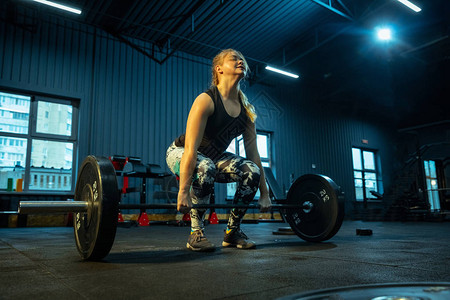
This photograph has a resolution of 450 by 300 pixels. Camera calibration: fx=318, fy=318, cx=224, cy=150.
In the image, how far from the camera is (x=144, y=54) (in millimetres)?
6000

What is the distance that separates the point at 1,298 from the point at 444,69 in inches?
369

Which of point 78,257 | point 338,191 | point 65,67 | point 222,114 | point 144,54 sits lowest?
point 78,257

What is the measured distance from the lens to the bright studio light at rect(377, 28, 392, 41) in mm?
5973

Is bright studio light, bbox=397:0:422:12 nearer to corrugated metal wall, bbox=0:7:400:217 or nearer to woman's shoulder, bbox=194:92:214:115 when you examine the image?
corrugated metal wall, bbox=0:7:400:217

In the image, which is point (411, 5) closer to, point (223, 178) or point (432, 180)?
point (223, 178)

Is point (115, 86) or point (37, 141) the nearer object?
point (37, 141)

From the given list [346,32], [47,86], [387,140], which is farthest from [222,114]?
[387,140]

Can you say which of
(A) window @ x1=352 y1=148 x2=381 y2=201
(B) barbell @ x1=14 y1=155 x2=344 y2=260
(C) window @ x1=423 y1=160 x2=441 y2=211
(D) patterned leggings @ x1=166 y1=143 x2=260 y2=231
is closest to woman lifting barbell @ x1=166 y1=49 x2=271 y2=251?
(D) patterned leggings @ x1=166 y1=143 x2=260 y2=231

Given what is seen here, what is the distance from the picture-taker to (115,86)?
18.4 ft


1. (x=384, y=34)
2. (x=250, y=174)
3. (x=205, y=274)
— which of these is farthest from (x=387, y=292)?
(x=384, y=34)

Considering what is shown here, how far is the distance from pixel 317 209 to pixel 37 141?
4.78 metres

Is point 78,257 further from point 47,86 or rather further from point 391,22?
point 391,22

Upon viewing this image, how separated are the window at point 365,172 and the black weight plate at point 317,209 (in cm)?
755

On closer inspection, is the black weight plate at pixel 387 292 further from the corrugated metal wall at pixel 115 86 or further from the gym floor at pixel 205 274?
the corrugated metal wall at pixel 115 86
